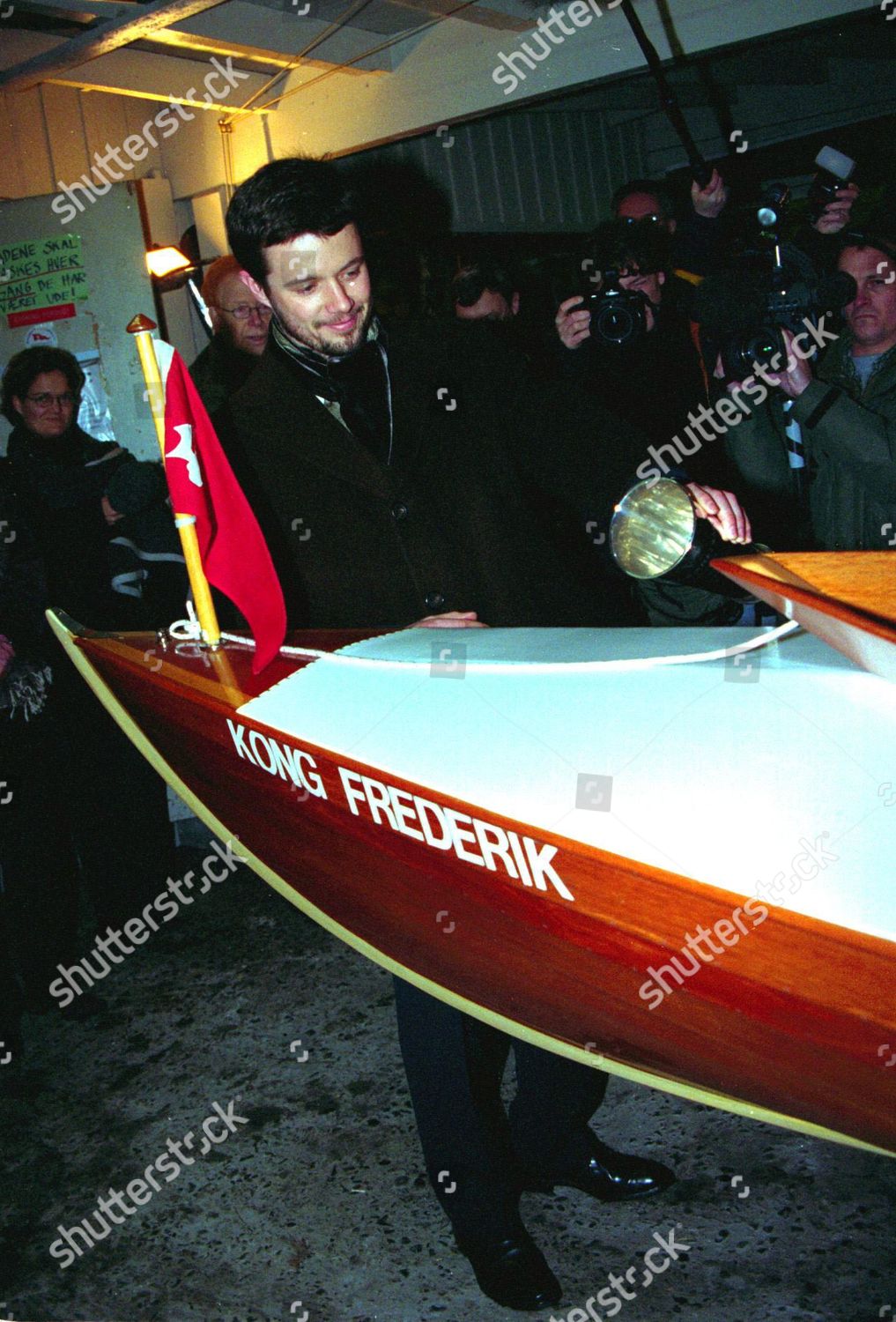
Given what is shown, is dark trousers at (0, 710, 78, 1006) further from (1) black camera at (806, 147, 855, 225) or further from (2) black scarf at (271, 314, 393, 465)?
(1) black camera at (806, 147, 855, 225)

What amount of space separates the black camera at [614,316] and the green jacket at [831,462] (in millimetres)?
362

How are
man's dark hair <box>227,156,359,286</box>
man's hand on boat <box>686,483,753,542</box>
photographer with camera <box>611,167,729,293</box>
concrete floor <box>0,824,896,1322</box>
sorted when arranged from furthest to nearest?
photographer with camera <box>611,167,729,293</box> < concrete floor <box>0,824,896,1322</box> < man's dark hair <box>227,156,359,286</box> < man's hand on boat <box>686,483,753,542</box>

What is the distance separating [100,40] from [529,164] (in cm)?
242

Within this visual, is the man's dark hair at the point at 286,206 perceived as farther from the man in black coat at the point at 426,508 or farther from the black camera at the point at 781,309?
the black camera at the point at 781,309

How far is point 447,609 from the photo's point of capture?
1835 millimetres

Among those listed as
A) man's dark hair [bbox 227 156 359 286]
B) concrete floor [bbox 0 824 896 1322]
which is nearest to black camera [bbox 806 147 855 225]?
man's dark hair [bbox 227 156 359 286]

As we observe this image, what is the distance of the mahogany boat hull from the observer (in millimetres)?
1109

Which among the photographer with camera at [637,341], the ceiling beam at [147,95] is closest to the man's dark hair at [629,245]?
the photographer with camera at [637,341]

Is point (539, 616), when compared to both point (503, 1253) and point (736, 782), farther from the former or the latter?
point (503, 1253)

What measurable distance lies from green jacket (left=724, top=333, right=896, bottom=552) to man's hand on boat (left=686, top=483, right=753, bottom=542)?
3.90 ft

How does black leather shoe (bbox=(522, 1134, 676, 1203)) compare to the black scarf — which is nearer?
the black scarf

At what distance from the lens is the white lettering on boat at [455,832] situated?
50.3 inches

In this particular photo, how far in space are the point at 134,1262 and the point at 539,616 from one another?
4.66 ft

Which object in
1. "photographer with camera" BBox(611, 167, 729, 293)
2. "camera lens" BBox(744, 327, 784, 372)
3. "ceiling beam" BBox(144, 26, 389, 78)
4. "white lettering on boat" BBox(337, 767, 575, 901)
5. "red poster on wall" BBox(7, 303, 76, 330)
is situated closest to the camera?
"white lettering on boat" BBox(337, 767, 575, 901)
